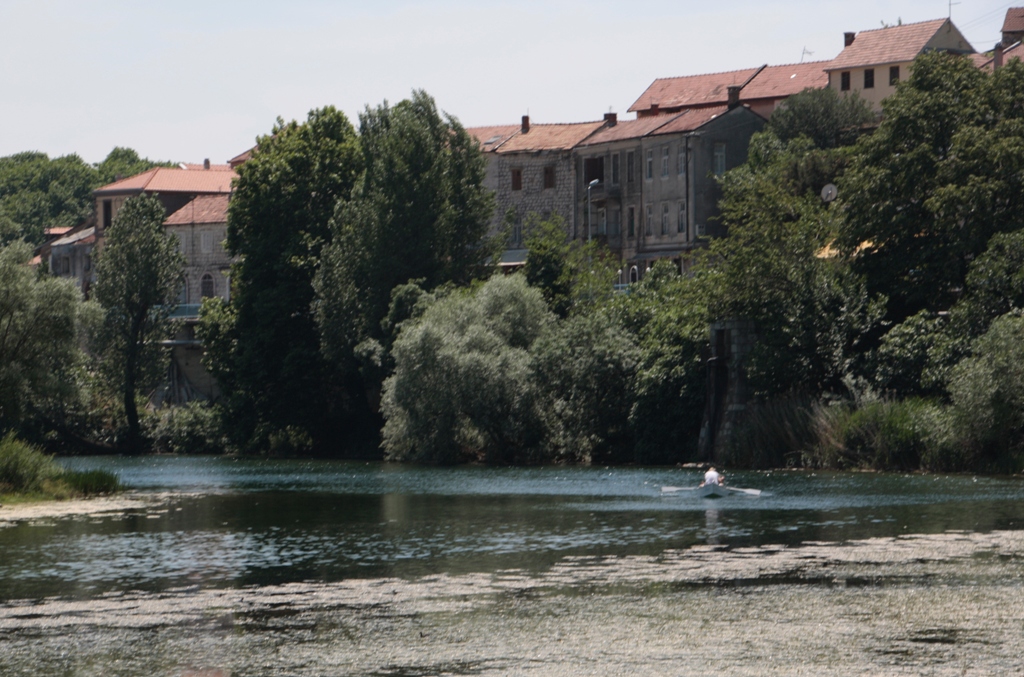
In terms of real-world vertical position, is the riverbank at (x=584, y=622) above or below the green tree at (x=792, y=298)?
below

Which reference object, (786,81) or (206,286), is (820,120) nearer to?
(786,81)

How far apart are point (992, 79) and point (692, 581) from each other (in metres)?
39.4

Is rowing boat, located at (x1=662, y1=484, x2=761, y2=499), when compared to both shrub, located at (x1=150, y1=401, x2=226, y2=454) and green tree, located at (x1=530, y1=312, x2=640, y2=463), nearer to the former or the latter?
green tree, located at (x1=530, y1=312, x2=640, y2=463)

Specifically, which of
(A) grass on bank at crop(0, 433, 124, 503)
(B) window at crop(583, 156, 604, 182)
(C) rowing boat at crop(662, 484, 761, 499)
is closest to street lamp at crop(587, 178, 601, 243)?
(B) window at crop(583, 156, 604, 182)

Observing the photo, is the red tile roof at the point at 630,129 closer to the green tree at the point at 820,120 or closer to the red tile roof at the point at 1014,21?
the green tree at the point at 820,120

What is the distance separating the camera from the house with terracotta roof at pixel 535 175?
109250mm

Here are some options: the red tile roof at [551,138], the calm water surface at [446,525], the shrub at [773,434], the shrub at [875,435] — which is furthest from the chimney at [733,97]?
the calm water surface at [446,525]

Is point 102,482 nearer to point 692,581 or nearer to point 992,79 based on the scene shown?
point 692,581

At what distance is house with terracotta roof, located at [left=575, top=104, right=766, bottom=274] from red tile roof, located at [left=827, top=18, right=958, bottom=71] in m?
13.3

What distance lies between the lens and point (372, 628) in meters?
22.4

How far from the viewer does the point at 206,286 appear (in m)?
134

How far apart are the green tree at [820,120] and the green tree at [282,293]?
2682 cm

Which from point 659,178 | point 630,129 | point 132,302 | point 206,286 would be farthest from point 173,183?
point 659,178

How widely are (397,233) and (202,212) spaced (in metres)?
54.2
